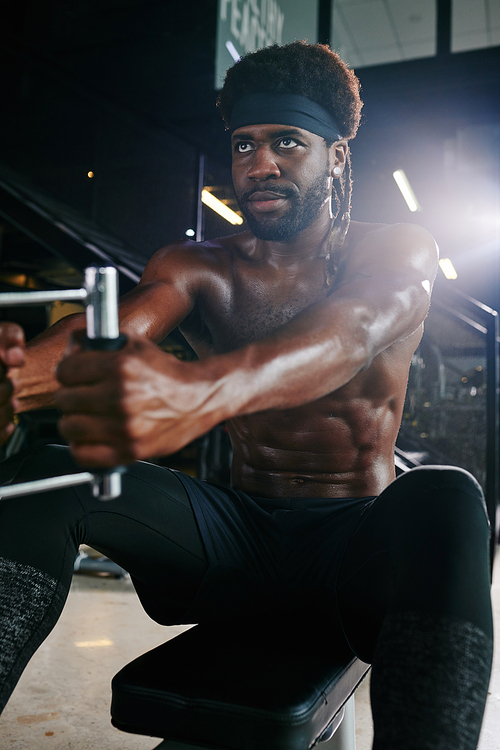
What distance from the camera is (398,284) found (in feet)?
2.99

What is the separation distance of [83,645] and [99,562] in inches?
35.9

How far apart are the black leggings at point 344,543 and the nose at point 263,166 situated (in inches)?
24.5

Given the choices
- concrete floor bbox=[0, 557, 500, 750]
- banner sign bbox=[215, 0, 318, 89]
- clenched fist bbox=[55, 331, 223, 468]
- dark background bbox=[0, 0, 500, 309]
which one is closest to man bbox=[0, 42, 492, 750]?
clenched fist bbox=[55, 331, 223, 468]

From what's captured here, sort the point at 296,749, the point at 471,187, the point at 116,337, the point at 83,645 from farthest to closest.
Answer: the point at 471,187
the point at 83,645
the point at 296,749
the point at 116,337

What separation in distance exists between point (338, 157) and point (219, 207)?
8.30 ft

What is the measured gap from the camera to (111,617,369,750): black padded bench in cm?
71

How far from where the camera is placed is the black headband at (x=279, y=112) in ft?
4.04

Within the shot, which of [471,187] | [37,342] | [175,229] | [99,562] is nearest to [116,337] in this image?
[37,342]

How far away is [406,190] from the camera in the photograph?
22.4 feet

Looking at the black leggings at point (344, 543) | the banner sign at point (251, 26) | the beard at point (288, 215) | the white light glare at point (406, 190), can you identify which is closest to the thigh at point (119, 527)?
the black leggings at point (344, 543)

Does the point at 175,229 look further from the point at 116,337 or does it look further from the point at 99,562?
the point at 116,337

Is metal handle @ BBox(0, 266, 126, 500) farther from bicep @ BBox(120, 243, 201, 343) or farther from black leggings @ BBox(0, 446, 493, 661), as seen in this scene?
bicep @ BBox(120, 243, 201, 343)

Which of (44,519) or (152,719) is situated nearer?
(152,719)

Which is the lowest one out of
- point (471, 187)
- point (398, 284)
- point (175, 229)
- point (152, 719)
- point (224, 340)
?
point (152, 719)
